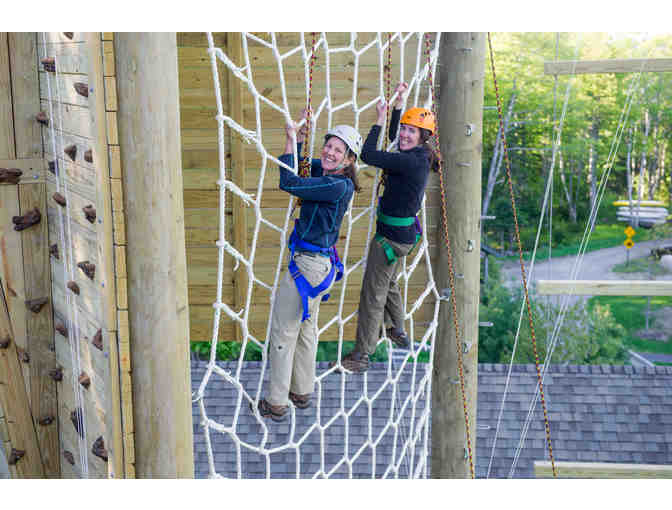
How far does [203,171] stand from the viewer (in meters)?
3.21

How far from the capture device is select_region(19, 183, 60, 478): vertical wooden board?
236 centimetres

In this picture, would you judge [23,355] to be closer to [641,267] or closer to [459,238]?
[459,238]

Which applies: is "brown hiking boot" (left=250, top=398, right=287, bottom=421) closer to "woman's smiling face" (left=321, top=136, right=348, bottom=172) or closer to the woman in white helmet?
the woman in white helmet

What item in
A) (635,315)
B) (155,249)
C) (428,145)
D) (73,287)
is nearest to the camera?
(155,249)

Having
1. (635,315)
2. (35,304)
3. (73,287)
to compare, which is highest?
(73,287)

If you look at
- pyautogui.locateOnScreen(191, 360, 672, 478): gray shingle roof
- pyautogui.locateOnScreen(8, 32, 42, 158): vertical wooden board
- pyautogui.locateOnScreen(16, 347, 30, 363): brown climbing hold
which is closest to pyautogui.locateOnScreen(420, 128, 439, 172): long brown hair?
pyautogui.locateOnScreen(8, 32, 42, 158): vertical wooden board

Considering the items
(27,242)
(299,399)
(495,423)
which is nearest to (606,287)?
(299,399)

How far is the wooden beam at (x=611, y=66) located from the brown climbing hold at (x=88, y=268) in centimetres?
254

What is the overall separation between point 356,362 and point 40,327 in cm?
107

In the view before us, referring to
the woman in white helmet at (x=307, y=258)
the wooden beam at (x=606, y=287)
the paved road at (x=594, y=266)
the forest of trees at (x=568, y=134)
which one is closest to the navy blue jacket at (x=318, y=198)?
the woman in white helmet at (x=307, y=258)

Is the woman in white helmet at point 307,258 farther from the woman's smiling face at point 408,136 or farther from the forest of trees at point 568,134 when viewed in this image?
the forest of trees at point 568,134

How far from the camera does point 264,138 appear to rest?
3.21m

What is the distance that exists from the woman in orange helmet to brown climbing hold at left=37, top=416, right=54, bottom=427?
0.99 m

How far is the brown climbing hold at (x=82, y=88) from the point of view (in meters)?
1.83
